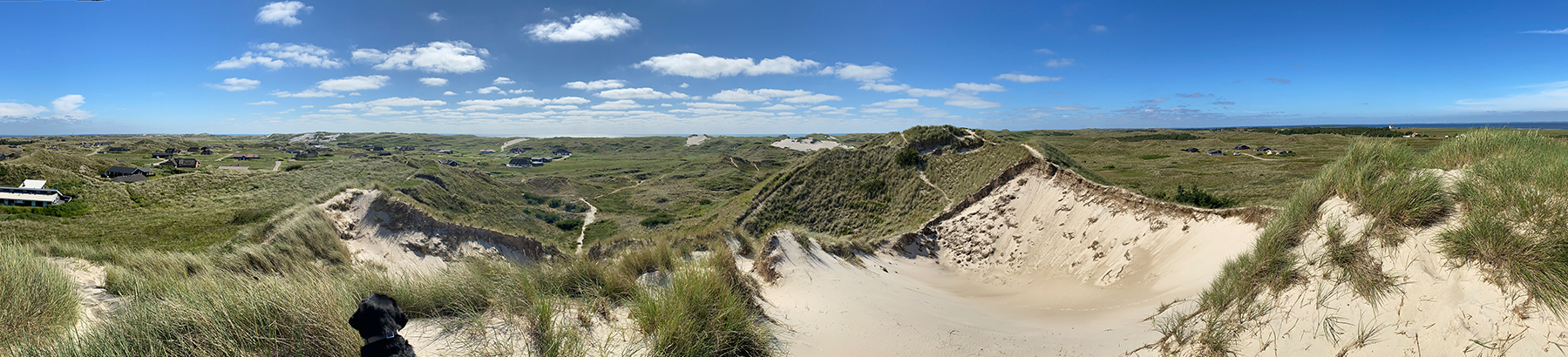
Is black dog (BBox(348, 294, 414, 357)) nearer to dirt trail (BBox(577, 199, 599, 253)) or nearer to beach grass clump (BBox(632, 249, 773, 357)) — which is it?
beach grass clump (BBox(632, 249, 773, 357))

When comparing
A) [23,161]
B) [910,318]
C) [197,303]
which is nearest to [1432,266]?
[910,318]

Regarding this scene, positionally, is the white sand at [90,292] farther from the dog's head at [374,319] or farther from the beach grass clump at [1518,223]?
the beach grass clump at [1518,223]

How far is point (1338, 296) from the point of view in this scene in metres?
4.07

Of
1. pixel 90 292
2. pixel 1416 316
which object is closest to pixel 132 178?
pixel 90 292

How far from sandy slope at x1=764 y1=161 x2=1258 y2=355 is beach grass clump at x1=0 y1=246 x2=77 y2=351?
17.0 ft

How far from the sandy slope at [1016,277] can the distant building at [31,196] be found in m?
17.2

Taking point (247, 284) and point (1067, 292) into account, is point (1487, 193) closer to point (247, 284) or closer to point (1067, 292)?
point (1067, 292)

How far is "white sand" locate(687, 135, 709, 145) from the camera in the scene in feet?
299

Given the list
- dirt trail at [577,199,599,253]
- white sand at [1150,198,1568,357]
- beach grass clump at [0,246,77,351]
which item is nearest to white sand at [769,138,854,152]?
dirt trail at [577,199,599,253]

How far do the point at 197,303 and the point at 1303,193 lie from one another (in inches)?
407

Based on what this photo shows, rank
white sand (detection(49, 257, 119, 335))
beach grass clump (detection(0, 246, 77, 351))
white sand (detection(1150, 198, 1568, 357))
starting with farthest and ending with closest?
white sand (detection(49, 257, 119, 335)) < white sand (detection(1150, 198, 1568, 357)) < beach grass clump (detection(0, 246, 77, 351))

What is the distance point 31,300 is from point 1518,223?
1071cm

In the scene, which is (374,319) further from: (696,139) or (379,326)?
(696,139)

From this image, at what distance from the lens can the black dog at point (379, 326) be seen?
2396mm
